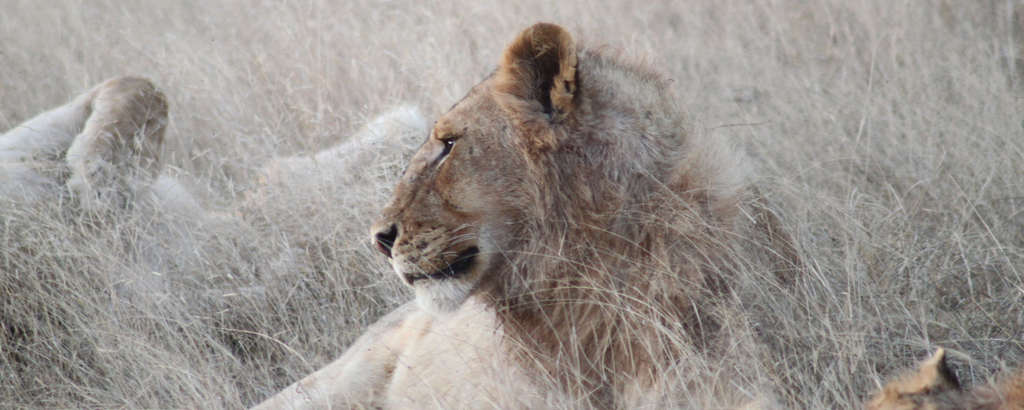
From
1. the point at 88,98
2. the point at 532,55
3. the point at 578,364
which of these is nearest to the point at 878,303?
the point at 578,364

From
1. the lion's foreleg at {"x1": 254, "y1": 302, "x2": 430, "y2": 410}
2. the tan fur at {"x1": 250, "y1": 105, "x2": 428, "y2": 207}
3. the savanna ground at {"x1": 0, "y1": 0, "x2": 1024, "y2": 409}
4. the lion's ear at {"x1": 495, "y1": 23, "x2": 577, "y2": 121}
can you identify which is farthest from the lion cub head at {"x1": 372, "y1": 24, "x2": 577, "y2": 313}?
the tan fur at {"x1": 250, "y1": 105, "x2": 428, "y2": 207}

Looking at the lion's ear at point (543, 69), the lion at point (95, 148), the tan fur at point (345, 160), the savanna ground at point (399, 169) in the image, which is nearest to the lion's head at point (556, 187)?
the lion's ear at point (543, 69)

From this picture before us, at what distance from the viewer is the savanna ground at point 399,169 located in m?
2.63

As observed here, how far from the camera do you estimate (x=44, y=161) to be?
424cm

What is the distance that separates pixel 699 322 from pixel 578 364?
0.38m

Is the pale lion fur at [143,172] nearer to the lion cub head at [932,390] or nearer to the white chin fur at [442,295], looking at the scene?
the white chin fur at [442,295]

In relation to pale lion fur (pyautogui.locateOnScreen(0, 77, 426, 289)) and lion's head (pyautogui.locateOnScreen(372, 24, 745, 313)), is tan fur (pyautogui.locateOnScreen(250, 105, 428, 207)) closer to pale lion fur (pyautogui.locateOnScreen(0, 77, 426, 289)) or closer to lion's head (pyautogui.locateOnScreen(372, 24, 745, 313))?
pale lion fur (pyautogui.locateOnScreen(0, 77, 426, 289))

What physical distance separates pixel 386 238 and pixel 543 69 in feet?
2.35

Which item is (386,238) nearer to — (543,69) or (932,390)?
(543,69)

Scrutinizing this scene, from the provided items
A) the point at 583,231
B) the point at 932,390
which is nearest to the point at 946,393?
the point at 932,390

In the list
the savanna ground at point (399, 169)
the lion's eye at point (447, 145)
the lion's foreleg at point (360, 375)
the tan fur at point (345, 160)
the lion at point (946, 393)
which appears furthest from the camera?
the tan fur at point (345, 160)

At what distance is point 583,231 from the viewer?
2.27 m

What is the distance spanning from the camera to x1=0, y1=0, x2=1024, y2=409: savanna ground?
2.63m

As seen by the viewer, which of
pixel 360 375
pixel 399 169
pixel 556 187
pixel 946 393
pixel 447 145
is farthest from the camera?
pixel 399 169
